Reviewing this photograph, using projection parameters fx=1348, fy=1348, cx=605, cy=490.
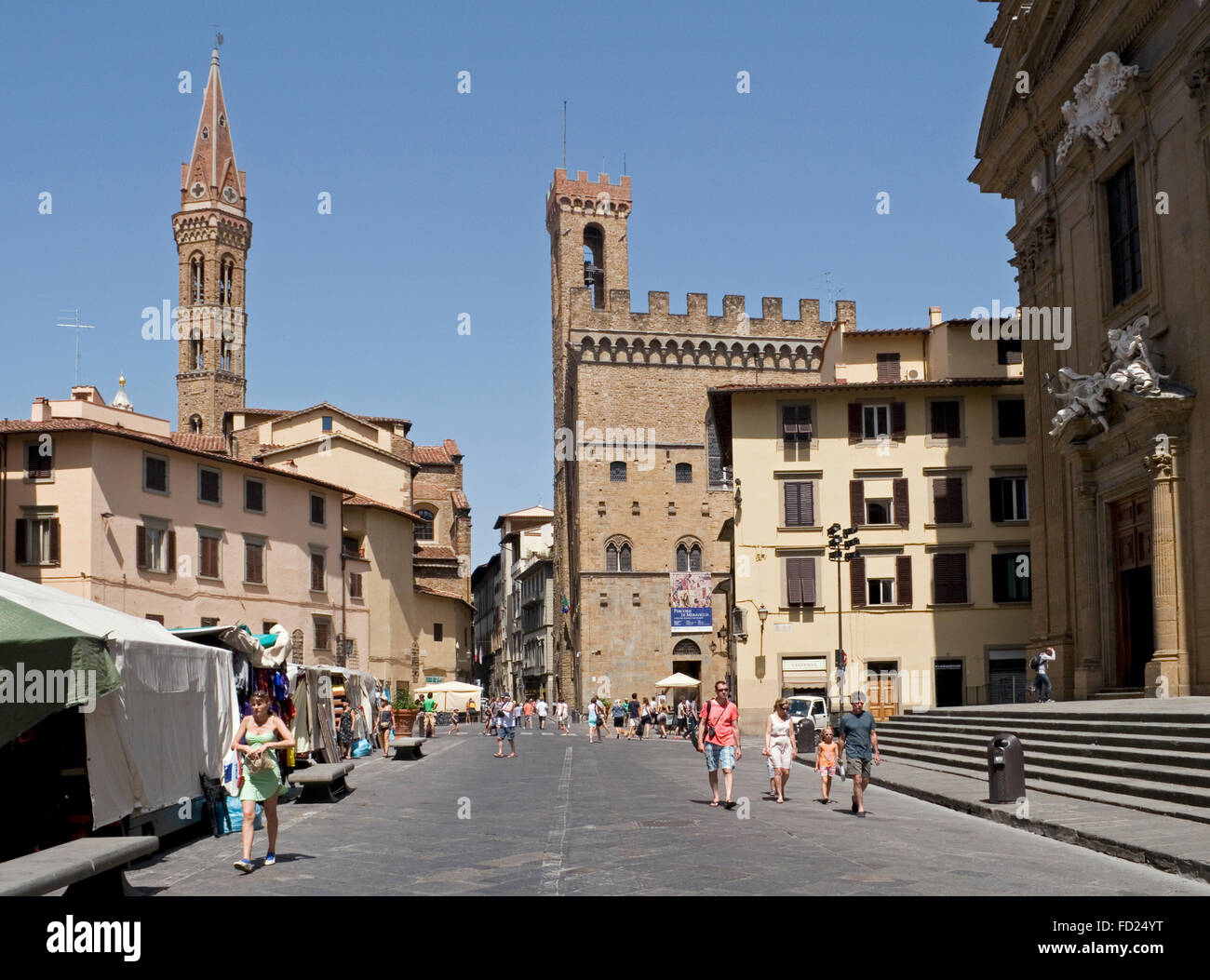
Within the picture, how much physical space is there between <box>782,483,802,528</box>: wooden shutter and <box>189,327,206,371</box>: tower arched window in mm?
66570

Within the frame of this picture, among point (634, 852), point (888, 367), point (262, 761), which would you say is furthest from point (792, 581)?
point (262, 761)

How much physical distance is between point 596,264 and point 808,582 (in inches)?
1667

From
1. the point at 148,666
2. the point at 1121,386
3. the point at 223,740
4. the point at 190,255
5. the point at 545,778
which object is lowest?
the point at 545,778

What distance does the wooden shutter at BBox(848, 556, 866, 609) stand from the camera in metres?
45.6

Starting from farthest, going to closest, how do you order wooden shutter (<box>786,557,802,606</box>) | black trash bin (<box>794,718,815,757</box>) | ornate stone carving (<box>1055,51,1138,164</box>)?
wooden shutter (<box>786,557,802,606</box>)
black trash bin (<box>794,718,815,757</box>)
ornate stone carving (<box>1055,51,1138,164</box>)

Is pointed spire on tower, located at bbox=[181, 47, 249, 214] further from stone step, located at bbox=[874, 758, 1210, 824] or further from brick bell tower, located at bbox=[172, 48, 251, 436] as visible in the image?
stone step, located at bbox=[874, 758, 1210, 824]

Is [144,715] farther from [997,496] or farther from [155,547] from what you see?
[997,496]

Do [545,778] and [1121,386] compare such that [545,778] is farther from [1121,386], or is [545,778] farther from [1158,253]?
[1158,253]

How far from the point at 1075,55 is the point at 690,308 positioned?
45408mm

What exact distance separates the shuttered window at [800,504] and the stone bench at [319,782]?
27.3 meters

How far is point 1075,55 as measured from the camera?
2866 centimetres

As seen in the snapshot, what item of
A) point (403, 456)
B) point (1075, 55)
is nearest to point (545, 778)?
point (1075, 55)

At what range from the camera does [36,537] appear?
132 ft

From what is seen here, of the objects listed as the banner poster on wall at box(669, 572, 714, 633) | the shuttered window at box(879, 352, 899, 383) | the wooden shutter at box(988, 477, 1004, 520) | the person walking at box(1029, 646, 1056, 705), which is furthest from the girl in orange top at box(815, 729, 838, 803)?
the banner poster on wall at box(669, 572, 714, 633)
